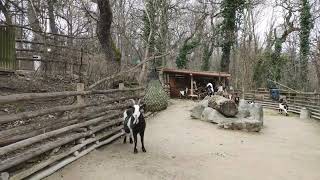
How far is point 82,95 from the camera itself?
359 inches

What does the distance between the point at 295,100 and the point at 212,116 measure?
10614 mm

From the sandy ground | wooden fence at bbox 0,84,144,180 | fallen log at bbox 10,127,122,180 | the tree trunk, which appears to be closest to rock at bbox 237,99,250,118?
the sandy ground

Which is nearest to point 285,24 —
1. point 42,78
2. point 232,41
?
point 232,41

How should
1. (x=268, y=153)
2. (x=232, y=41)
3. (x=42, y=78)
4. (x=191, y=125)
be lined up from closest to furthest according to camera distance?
(x=268, y=153), (x=42, y=78), (x=191, y=125), (x=232, y=41)

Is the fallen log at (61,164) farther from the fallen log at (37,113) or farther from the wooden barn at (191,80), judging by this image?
the wooden barn at (191,80)

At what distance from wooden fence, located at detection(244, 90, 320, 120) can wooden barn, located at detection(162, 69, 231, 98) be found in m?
2.61

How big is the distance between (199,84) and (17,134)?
1002 inches

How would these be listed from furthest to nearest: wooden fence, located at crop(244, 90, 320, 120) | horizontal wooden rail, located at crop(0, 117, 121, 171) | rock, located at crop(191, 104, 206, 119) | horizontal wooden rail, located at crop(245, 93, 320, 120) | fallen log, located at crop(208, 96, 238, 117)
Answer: wooden fence, located at crop(244, 90, 320, 120) → horizontal wooden rail, located at crop(245, 93, 320, 120) → rock, located at crop(191, 104, 206, 119) → fallen log, located at crop(208, 96, 238, 117) → horizontal wooden rail, located at crop(0, 117, 121, 171)

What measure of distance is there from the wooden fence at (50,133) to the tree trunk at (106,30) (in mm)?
4071

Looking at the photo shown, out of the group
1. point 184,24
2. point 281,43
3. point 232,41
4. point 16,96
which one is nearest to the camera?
point 16,96

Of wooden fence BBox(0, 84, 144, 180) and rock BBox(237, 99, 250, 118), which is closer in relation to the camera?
wooden fence BBox(0, 84, 144, 180)

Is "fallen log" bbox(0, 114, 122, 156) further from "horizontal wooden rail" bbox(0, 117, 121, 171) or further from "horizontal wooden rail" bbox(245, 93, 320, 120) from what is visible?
"horizontal wooden rail" bbox(245, 93, 320, 120)

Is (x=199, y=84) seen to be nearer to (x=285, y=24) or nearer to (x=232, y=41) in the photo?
(x=232, y=41)

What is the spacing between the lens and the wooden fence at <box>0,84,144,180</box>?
6102 millimetres
